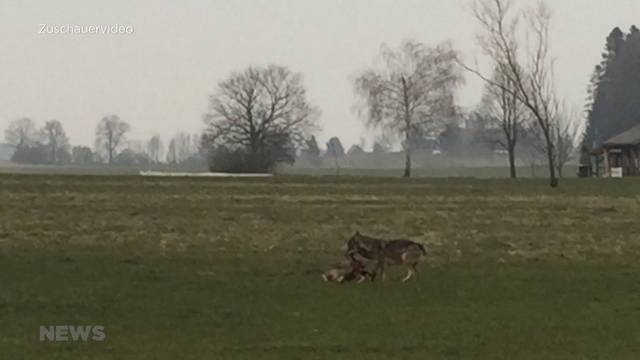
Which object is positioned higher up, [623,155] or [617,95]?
[617,95]

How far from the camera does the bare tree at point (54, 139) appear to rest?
188 metres

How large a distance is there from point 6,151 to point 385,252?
18085 centimetres

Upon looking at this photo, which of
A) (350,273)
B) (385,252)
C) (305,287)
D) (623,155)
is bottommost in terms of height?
(305,287)

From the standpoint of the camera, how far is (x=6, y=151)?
190 metres

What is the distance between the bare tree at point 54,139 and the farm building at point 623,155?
112378mm

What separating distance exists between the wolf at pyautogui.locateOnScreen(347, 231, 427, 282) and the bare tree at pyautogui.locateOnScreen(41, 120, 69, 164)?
174004 mm

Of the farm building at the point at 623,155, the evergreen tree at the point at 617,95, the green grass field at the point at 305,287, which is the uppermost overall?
the evergreen tree at the point at 617,95

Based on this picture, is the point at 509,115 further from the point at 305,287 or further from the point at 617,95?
the point at 305,287

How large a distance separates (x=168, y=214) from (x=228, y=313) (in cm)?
1908

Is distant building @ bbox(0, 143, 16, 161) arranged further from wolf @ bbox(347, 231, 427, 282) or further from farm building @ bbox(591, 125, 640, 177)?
wolf @ bbox(347, 231, 427, 282)

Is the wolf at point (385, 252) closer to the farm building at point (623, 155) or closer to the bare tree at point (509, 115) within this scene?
the bare tree at point (509, 115)

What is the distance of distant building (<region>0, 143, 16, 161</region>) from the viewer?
185625 millimetres

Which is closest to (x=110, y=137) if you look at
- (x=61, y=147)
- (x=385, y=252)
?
(x=61, y=147)

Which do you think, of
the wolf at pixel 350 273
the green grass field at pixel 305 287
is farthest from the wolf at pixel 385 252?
the green grass field at pixel 305 287
